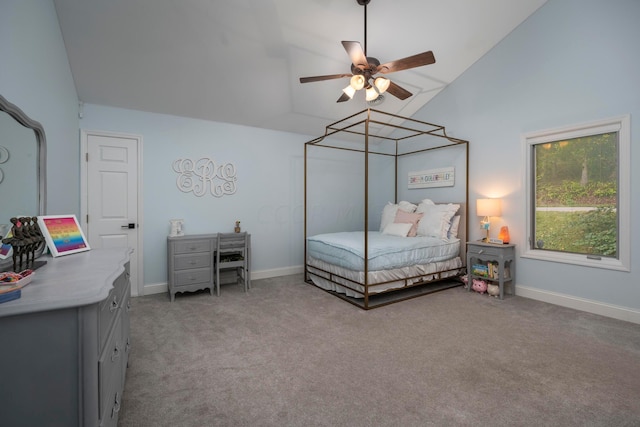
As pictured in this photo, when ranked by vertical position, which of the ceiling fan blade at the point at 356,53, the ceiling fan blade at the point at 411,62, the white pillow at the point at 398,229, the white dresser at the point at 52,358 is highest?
the ceiling fan blade at the point at 356,53

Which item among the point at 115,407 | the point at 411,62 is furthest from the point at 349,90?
the point at 115,407

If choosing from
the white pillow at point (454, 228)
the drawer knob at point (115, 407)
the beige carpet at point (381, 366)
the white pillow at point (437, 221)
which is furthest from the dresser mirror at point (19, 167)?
the white pillow at point (454, 228)

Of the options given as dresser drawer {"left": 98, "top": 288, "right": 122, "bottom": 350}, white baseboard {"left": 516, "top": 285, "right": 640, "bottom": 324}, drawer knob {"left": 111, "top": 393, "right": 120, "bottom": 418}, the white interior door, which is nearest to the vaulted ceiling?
the white interior door

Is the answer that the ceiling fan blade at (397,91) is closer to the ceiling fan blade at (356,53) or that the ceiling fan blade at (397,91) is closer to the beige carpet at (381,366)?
the ceiling fan blade at (356,53)

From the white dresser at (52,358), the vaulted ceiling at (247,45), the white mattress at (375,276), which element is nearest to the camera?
the white dresser at (52,358)

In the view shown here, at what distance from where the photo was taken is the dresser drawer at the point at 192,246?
369cm

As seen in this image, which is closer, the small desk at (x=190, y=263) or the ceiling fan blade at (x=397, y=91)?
the ceiling fan blade at (x=397, y=91)

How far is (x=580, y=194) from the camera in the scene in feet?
11.2

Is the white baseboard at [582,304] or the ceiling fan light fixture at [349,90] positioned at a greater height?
the ceiling fan light fixture at [349,90]

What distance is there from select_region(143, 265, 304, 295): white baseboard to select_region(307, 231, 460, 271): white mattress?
749mm

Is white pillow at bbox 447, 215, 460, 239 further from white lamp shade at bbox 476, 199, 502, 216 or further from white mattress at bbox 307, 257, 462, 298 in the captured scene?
white lamp shade at bbox 476, 199, 502, 216

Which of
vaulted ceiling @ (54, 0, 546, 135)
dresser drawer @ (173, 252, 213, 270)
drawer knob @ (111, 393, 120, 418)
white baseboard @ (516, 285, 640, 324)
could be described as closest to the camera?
drawer knob @ (111, 393, 120, 418)

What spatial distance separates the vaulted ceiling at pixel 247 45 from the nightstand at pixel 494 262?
8.47ft

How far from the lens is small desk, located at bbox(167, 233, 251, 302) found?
3672 millimetres
